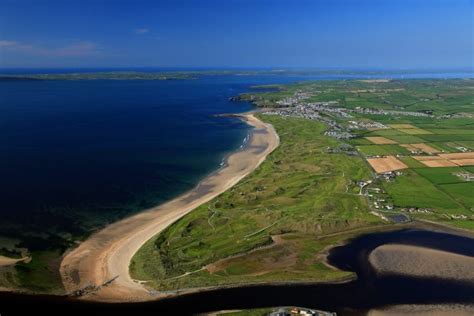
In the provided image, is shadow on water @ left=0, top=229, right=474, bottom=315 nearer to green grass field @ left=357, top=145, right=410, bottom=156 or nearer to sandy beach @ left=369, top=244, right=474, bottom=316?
sandy beach @ left=369, top=244, right=474, bottom=316

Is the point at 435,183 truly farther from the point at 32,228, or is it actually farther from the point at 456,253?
the point at 32,228

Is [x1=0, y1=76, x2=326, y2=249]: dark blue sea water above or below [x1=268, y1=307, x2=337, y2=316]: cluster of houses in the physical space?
above

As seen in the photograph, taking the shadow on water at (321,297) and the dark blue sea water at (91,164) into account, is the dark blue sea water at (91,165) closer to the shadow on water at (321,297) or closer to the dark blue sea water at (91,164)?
the dark blue sea water at (91,164)

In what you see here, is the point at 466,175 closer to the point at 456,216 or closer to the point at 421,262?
the point at 456,216

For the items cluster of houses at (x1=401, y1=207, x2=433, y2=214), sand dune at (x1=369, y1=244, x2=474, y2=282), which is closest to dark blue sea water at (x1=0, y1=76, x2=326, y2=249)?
sand dune at (x1=369, y1=244, x2=474, y2=282)

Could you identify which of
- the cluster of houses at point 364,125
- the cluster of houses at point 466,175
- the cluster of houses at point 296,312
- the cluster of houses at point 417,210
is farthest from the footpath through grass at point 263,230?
the cluster of houses at point 364,125

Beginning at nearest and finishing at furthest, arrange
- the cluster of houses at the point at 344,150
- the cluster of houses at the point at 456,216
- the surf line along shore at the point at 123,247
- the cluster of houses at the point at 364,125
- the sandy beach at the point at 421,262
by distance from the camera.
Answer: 1. the surf line along shore at the point at 123,247
2. the sandy beach at the point at 421,262
3. the cluster of houses at the point at 456,216
4. the cluster of houses at the point at 344,150
5. the cluster of houses at the point at 364,125

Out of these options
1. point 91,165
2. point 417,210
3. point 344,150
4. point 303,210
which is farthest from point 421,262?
point 91,165
